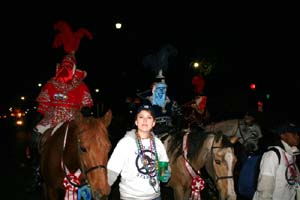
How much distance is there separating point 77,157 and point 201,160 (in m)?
2.51

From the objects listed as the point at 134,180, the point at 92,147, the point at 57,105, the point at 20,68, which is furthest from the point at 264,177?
the point at 20,68

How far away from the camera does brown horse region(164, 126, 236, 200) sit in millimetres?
5871

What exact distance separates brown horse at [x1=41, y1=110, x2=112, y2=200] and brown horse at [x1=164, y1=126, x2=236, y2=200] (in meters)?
2.20

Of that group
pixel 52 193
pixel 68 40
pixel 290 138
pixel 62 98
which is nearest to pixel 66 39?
pixel 68 40

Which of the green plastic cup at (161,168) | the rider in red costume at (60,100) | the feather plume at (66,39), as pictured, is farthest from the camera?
the feather plume at (66,39)

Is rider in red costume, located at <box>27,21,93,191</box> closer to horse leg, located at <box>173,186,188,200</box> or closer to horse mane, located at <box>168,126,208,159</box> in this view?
horse mane, located at <box>168,126,208,159</box>

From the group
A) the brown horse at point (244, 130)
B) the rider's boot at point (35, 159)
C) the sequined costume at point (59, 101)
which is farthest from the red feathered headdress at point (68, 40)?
the brown horse at point (244, 130)

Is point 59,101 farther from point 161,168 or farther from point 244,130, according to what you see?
point 244,130

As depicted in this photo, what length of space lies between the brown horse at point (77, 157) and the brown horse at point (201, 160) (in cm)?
220

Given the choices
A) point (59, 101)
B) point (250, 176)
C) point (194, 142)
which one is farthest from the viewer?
point (59, 101)

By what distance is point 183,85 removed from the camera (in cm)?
2842

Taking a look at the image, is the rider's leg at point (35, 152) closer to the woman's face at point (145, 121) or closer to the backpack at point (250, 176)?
the woman's face at point (145, 121)

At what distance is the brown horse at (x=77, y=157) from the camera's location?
4207 millimetres

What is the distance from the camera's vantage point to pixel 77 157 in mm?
5148
